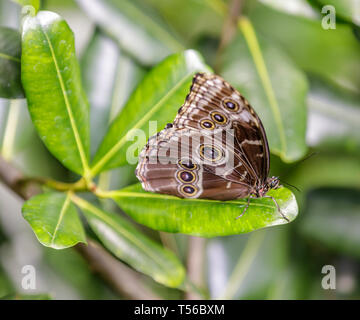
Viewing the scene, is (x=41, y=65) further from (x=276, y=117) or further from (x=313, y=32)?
(x=313, y=32)

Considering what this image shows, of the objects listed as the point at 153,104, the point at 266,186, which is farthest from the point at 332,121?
the point at 153,104

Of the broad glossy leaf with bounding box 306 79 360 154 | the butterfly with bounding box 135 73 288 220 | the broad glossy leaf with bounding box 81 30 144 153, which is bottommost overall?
the butterfly with bounding box 135 73 288 220

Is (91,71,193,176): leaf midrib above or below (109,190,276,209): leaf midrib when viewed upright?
above

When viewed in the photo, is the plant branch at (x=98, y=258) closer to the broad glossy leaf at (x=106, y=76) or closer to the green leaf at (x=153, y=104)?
the green leaf at (x=153, y=104)

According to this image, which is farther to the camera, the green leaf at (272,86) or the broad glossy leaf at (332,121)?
the broad glossy leaf at (332,121)

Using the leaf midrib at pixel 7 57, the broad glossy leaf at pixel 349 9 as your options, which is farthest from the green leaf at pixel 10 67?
the broad glossy leaf at pixel 349 9

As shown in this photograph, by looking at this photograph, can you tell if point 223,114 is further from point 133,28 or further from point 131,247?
point 133,28

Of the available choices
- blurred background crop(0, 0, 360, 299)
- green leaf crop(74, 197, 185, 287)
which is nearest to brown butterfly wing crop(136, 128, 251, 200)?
green leaf crop(74, 197, 185, 287)

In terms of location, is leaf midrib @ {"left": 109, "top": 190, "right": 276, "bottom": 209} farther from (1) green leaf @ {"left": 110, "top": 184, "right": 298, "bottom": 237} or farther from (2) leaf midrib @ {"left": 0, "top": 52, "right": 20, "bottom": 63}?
(2) leaf midrib @ {"left": 0, "top": 52, "right": 20, "bottom": 63}
